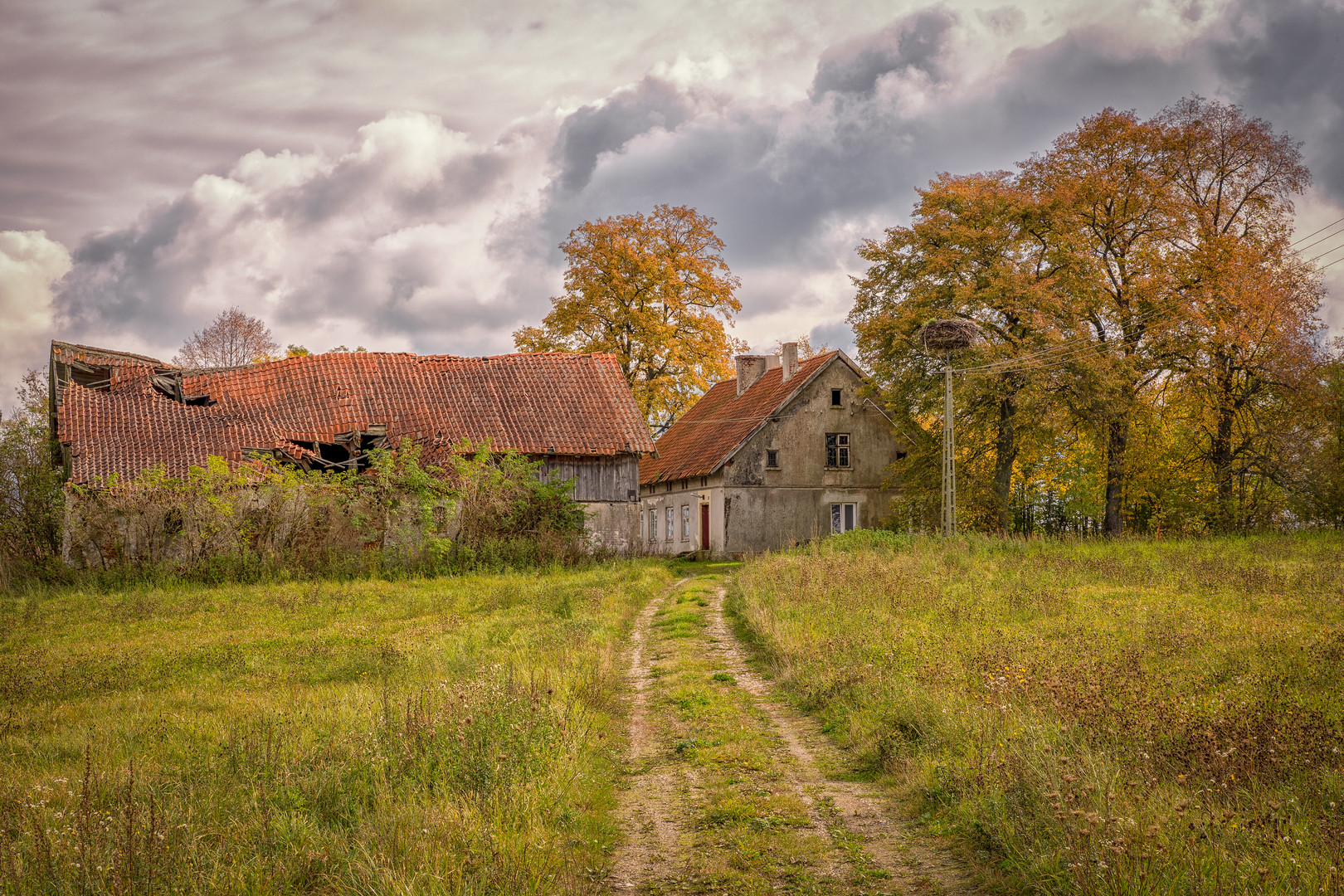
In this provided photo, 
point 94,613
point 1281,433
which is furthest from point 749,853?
point 1281,433

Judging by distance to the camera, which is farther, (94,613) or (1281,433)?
(1281,433)

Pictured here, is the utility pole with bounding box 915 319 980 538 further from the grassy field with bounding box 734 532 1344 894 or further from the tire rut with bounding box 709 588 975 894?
the tire rut with bounding box 709 588 975 894

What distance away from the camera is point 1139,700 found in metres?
7.39

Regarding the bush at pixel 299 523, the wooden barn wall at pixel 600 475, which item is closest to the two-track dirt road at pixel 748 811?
the bush at pixel 299 523

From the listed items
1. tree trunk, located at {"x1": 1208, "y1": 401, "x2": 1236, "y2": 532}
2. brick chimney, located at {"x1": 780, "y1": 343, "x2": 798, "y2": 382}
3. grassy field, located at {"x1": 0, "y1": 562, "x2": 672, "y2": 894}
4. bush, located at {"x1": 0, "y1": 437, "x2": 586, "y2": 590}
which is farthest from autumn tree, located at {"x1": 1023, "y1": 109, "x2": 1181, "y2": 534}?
grassy field, located at {"x1": 0, "y1": 562, "x2": 672, "y2": 894}

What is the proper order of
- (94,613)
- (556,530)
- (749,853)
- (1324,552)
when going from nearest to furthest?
(749,853) < (94,613) < (1324,552) < (556,530)

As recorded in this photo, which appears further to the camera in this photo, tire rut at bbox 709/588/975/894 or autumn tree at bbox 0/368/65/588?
autumn tree at bbox 0/368/65/588

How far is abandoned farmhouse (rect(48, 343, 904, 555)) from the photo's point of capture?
27781 mm

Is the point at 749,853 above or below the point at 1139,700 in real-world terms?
below

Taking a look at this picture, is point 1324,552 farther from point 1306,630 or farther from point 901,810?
point 901,810

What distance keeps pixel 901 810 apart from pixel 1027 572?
39.0 feet

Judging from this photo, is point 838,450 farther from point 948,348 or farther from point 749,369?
point 948,348

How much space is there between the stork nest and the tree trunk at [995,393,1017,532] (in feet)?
10.8

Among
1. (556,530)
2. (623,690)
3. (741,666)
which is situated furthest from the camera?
(556,530)
